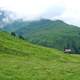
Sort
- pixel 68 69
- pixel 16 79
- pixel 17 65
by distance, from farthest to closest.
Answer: pixel 17 65 < pixel 68 69 < pixel 16 79

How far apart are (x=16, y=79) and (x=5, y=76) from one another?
2379 millimetres

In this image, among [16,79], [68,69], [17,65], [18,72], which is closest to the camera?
[16,79]

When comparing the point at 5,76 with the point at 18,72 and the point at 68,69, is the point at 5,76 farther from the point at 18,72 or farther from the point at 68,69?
the point at 68,69

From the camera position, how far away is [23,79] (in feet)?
193

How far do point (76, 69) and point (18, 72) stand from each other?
12591 millimetres

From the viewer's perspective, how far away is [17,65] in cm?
7338

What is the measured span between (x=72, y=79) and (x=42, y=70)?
32.6 feet

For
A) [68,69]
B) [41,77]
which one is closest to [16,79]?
[41,77]

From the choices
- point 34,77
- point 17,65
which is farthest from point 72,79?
point 17,65

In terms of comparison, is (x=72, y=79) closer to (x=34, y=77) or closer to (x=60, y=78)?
(x=60, y=78)

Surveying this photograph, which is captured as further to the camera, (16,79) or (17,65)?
(17,65)

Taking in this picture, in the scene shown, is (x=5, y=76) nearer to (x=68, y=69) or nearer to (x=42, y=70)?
(x=42, y=70)

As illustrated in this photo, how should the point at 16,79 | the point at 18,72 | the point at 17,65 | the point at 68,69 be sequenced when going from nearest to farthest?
the point at 16,79 < the point at 18,72 < the point at 68,69 < the point at 17,65

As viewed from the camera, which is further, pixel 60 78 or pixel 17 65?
pixel 17 65
